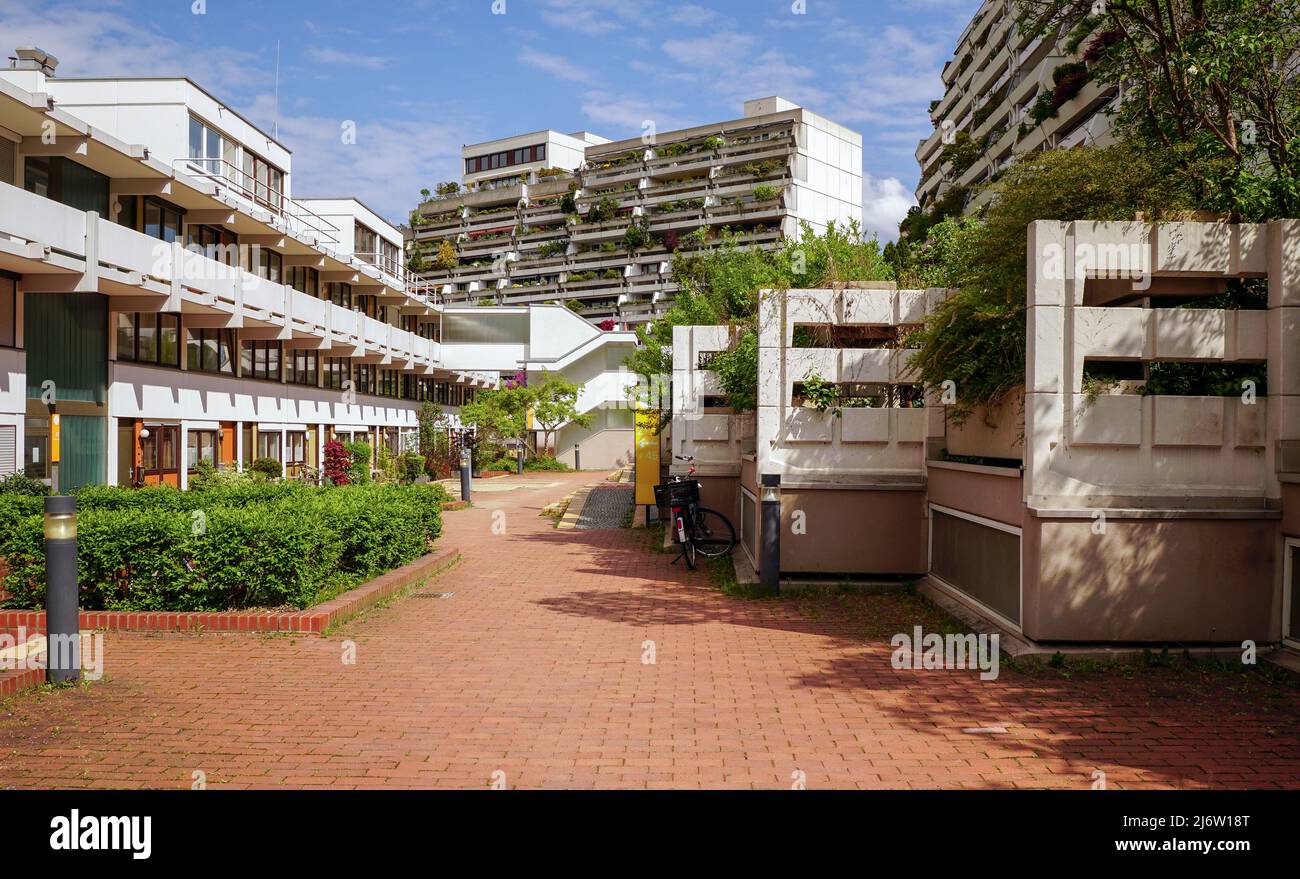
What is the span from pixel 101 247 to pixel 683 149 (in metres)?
65.3

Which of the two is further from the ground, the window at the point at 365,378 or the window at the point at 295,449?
the window at the point at 365,378

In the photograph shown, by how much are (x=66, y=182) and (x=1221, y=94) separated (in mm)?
18894

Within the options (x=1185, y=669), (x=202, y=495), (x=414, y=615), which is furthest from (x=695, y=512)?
(x=1185, y=669)

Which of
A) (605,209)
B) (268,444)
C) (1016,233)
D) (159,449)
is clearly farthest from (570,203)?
(1016,233)

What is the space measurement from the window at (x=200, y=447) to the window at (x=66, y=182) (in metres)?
5.91

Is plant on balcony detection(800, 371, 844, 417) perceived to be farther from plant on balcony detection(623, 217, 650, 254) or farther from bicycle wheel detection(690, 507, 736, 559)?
plant on balcony detection(623, 217, 650, 254)

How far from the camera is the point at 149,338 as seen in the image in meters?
21.6

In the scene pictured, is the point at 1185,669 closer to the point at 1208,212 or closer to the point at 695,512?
the point at 1208,212

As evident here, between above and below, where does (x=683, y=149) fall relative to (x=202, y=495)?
above

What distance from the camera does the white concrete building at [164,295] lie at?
54.4ft

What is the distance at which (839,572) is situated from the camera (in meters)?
11.8

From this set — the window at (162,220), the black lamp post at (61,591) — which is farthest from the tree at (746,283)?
the window at (162,220)

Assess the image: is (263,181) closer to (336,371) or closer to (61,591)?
(336,371)

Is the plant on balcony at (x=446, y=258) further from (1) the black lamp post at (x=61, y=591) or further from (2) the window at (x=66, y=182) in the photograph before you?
(1) the black lamp post at (x=61, y=591)
